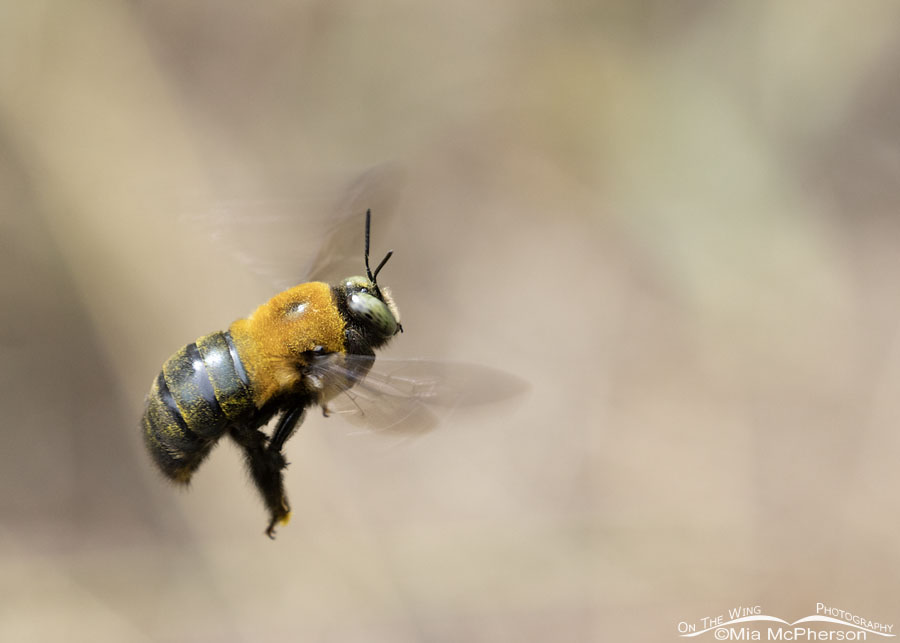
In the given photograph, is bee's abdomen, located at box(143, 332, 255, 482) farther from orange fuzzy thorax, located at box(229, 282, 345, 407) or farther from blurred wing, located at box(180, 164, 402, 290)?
blurred wing, located at box(180, 164, 402, 290)

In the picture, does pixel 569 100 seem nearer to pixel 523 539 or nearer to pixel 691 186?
pixel 691 186

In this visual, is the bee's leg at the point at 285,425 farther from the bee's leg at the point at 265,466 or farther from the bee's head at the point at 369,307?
the bee's head at the point at 369,307

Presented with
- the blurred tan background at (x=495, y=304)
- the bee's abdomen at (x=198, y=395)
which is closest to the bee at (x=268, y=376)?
the bee's abdomen at (x=198, y=395)

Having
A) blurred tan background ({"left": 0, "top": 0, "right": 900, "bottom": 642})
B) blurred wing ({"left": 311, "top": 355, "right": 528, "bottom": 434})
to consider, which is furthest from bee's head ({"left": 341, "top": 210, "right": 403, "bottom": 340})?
blurred tan background ({"left": 0, "top": 0, "right": 900, "bottom": 642})

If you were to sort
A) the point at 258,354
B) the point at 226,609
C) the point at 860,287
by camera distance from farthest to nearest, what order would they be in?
the point at 860,287 → the point at 226,609 → the point at 258,354

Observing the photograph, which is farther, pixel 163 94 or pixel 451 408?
pixel 163 94

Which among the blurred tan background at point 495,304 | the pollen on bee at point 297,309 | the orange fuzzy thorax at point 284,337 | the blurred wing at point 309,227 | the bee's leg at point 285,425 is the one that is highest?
the blurred tan background at point 495,304

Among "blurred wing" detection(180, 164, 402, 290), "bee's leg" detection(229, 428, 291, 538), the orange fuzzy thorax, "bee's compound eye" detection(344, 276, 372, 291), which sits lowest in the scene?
"bee's leg" detection(229, 428, 291, 538)

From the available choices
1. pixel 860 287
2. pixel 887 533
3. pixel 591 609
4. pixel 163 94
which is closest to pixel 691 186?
pixel 860 287
